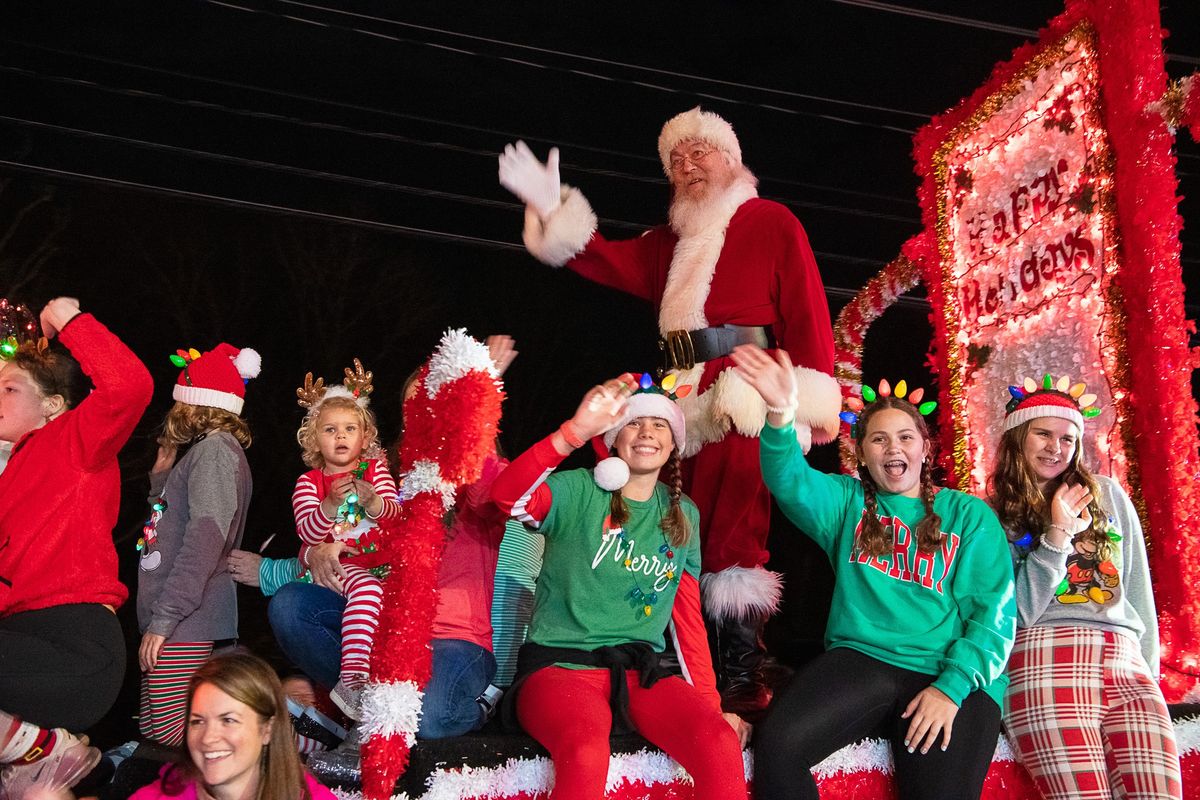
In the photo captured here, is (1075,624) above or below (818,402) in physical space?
below

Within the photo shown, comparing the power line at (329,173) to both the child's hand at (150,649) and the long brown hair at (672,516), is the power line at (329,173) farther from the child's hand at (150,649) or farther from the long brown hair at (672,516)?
the long brown hair at (672,516)

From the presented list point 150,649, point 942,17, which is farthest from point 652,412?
point 942,17

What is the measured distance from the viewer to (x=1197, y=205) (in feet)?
30.1

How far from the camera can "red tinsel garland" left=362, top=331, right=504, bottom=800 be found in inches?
93.9

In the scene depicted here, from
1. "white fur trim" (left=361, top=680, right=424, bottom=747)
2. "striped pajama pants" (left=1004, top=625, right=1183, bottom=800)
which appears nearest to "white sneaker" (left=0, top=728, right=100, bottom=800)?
"white fur trim" (left=361, top=680, right=424, bottom=747)

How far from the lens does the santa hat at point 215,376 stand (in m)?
3.31

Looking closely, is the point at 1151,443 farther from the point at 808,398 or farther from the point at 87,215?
the point at 87,215

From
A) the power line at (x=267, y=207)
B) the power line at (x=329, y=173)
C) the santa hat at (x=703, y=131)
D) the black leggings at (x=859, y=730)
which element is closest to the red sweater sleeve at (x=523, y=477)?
the black leggings at (x=859, y=730)

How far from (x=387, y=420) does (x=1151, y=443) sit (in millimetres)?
5161

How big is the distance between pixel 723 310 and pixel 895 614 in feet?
3.76

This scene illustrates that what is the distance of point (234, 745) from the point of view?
2.03 meters

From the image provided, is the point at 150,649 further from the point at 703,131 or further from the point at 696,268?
the point at 703,131

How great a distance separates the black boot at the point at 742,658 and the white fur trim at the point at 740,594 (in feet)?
0.09

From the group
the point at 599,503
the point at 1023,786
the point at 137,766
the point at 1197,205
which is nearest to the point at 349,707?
the point at 137,766
